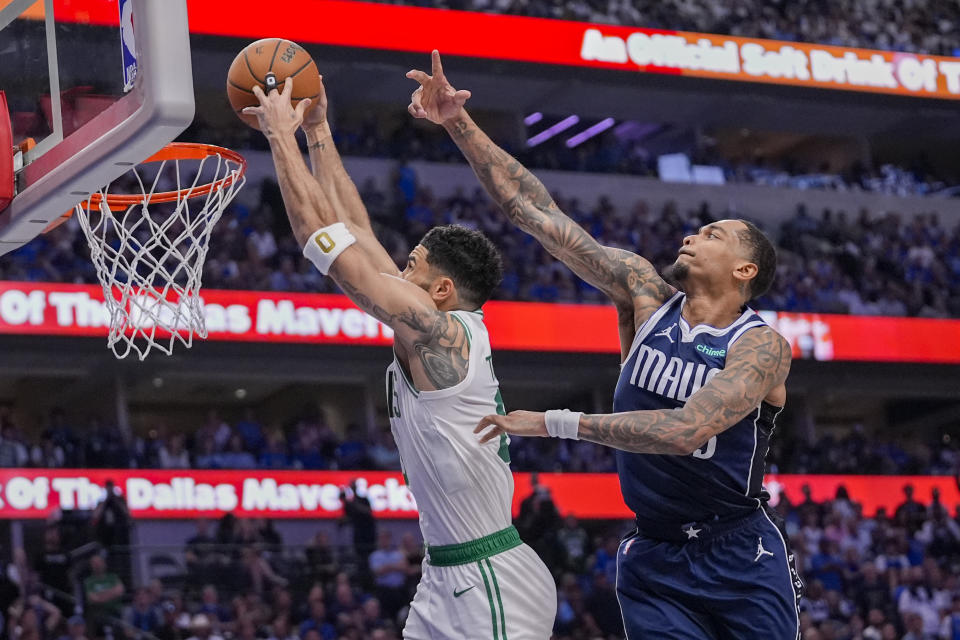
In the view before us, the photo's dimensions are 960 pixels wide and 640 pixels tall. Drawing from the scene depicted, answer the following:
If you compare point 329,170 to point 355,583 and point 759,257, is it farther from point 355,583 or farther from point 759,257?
point 355,583

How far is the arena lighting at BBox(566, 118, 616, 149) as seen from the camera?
24.5 metres

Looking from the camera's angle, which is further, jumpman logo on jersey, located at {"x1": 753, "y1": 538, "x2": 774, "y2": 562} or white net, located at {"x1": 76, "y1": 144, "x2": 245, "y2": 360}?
white net, located at {"x1": 76, "y1": 144, "x2": 245, "y2": 360}

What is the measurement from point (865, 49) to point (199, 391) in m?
12.4

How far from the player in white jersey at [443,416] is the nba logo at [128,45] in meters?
0.39

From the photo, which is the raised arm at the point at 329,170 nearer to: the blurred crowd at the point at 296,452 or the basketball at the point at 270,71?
the basketball at the point at 270,71

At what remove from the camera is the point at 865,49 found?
21750mm

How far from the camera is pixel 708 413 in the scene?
3.99 metres

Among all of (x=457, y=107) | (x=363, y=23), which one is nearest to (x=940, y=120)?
(x=363, y=23)

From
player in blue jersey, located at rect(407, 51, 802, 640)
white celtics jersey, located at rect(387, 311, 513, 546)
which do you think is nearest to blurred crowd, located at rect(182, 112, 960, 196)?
player in blue jersey, located at rect(407, 51, 802, 640)

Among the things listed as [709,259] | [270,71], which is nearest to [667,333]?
[709,259]

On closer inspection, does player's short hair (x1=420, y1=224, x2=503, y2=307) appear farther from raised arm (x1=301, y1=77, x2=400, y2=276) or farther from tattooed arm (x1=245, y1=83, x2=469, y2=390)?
raised arm (x1=301, y1=77, x2=400, y2=276)

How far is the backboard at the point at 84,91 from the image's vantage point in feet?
13.1

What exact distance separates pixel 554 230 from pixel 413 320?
0.94 m

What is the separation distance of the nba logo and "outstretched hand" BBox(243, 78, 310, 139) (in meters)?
0.39
